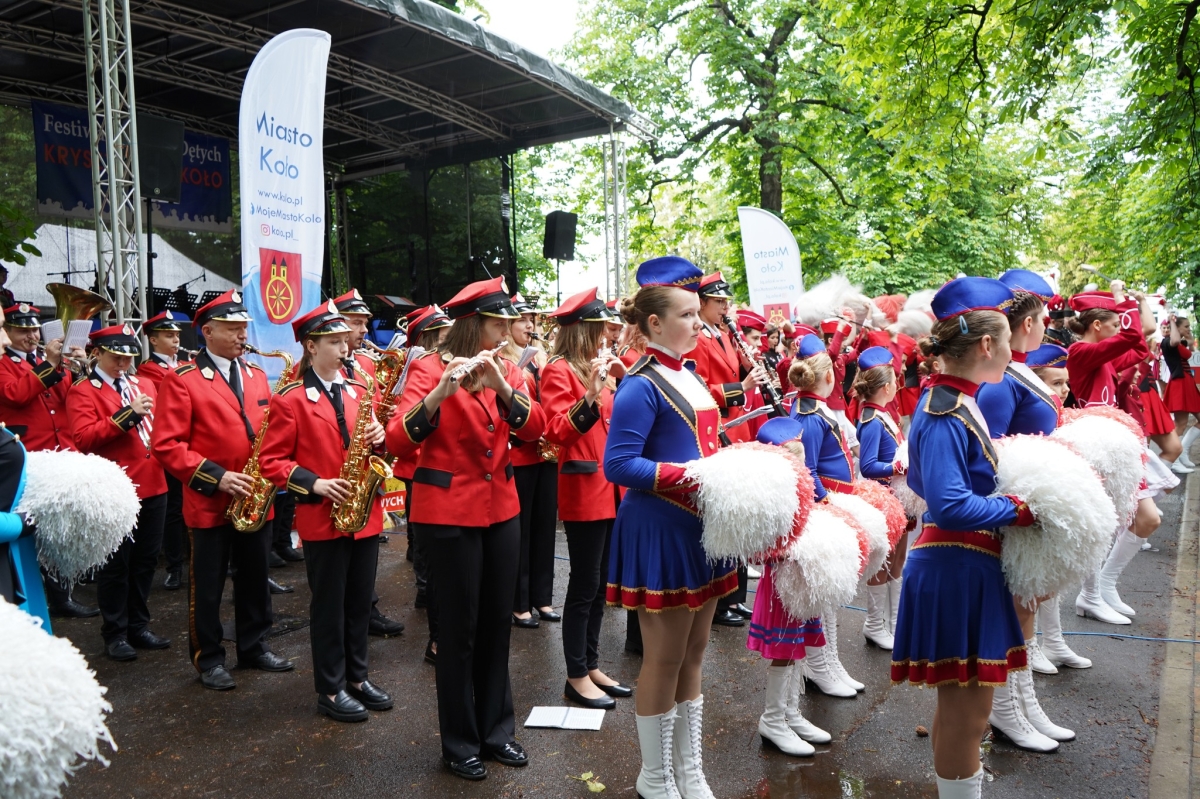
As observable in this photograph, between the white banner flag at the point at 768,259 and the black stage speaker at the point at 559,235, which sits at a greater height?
the black stage speaker at the point at 559,235

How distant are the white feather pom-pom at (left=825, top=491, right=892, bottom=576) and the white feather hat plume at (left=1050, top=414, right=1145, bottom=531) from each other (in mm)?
902

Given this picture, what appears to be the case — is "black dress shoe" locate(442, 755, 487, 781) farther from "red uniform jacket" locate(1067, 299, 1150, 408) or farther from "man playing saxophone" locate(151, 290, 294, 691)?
"red uniform jacket" locate(1067, 299, 1150, 408)

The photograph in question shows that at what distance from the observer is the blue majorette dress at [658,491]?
3.43 m

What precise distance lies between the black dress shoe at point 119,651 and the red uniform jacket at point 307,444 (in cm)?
203

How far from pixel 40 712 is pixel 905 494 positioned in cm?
444


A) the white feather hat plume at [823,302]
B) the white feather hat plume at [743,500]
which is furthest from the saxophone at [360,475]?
the white feather hat plume at [823,302]

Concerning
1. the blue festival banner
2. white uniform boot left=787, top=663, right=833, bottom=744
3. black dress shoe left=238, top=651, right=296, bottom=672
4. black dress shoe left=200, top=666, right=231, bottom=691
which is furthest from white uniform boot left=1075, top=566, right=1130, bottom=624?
the blue festival banner

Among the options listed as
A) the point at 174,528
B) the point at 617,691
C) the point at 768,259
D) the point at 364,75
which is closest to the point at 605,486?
the point at 617,691

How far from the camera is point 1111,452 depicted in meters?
3.91

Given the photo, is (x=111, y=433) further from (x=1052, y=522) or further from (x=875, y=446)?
(x=1052, y=522)

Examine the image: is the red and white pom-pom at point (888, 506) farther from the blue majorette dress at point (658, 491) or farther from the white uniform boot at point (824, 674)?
the blue majorette dress at point (658, 491)

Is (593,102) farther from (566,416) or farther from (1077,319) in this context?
(566,416)

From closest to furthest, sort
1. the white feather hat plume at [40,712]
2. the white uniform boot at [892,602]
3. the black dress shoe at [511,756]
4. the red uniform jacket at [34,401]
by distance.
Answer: the white feather hat plume at [40,712] < the black dress shoe at [511,756] < the white uniform boot at [892,602] < the red uniform jacket at [34,401]

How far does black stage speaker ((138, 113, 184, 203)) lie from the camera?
11.2 meters
